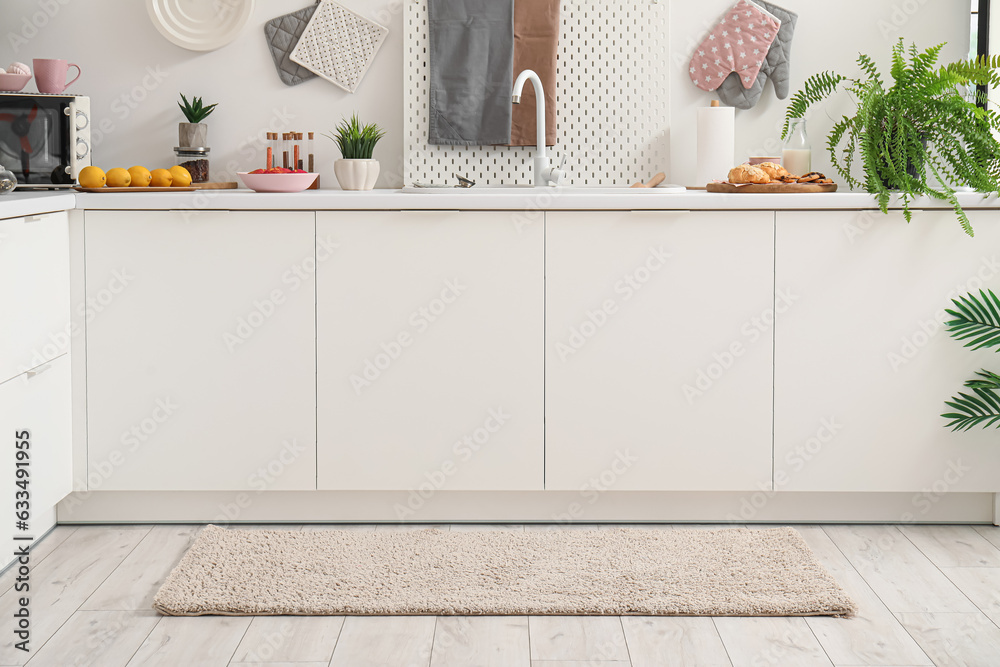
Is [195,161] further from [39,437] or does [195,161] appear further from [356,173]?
[39,437]

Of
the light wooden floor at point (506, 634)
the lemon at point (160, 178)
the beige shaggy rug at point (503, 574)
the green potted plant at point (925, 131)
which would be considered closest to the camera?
the light wooden floor at point (506, 634)

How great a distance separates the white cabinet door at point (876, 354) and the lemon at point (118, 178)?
175 centimetres

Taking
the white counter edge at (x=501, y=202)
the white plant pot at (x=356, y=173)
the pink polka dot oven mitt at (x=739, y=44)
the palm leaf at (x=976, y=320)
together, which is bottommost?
the palm leaf at (x=976, y=320)

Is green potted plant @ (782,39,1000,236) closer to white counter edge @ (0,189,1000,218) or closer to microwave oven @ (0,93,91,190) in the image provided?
white counter edge @ (0,189,1000,218)

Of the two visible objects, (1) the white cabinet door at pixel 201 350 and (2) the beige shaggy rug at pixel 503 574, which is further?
(1) the white cabinet door at pixel 201 350

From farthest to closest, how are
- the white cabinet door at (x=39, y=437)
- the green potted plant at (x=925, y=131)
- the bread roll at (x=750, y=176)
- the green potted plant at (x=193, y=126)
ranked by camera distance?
the green potted plant at (x=193, y=126) → the bread roll at (x=750, y=176) → the green potted plant at (x=925, y=131) → the white cabinet door at (x=39, y=437)

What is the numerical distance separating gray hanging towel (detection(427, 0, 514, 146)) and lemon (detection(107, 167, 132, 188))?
35.4 inches

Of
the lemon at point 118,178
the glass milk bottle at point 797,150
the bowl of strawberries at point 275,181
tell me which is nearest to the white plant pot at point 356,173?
the bowl of strawberries at point 275,181

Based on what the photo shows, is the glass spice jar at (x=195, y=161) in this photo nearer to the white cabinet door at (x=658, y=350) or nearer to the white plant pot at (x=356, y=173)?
the white plant pot at (x=356, y=173)

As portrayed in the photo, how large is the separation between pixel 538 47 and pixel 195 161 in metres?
1.11

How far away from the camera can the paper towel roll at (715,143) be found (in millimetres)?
2898

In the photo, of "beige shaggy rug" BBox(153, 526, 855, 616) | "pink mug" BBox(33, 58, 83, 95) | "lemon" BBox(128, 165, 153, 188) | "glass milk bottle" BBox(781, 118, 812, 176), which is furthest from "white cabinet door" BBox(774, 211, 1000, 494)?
"pink mug" BBox(33, 58, 83, 95)

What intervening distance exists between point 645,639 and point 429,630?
44 cm

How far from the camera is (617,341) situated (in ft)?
8.06
